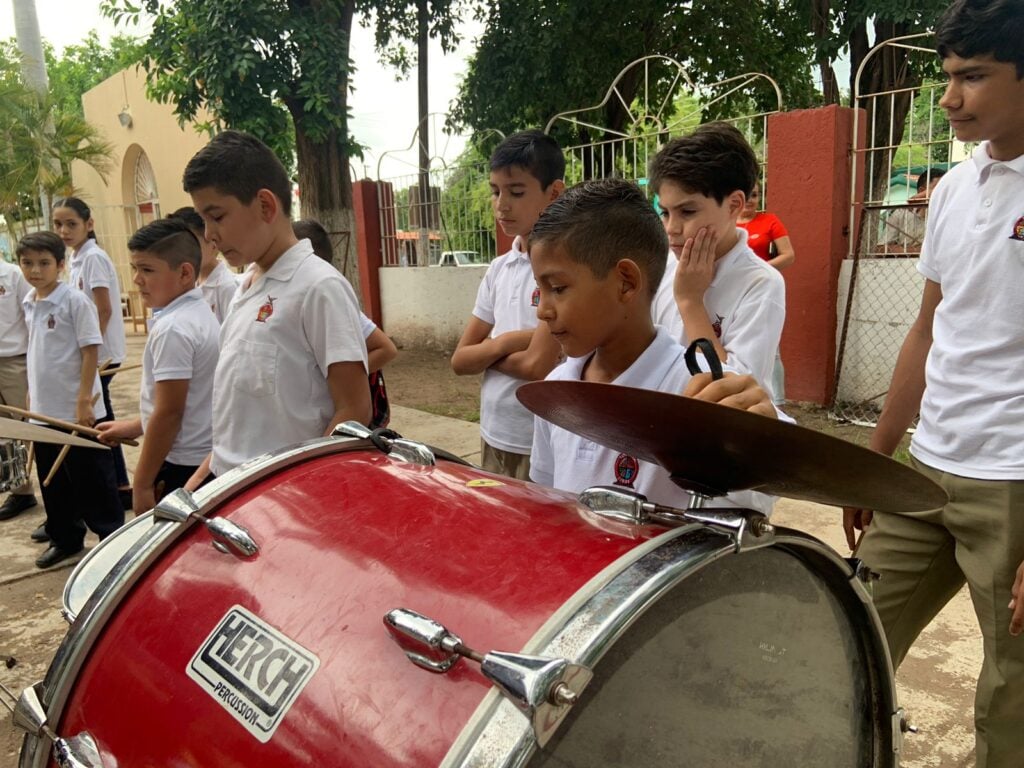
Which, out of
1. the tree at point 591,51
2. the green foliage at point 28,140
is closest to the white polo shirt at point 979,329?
the tree at point 591,51

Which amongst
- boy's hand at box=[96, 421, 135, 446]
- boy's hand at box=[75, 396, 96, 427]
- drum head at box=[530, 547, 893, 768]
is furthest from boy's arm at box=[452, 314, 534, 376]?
boy's hand at box=[75, 396, 96, 427]

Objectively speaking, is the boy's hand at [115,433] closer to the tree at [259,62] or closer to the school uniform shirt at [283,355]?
the school uniform shirt at [283,355]

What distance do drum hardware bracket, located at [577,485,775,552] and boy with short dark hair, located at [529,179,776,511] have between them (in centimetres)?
28

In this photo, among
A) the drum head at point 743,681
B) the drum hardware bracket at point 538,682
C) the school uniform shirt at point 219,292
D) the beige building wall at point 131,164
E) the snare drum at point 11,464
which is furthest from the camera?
the beige building wall at point 131,164

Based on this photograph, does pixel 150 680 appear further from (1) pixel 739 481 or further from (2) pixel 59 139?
(2) pixel 59 139

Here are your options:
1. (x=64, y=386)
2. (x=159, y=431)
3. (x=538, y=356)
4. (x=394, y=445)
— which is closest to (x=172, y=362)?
(x=159, y=431)

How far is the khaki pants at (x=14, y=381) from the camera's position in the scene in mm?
4551

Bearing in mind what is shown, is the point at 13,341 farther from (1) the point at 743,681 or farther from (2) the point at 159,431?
(1) the point at 743,681

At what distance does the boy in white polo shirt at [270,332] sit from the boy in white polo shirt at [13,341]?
3057 mm

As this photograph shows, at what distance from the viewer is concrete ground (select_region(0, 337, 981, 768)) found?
2162mm

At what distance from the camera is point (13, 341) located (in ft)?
14.9

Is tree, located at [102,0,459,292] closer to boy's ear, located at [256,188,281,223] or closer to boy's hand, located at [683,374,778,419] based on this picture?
boy's ear, located at [256,188,281,223]

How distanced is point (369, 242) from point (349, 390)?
25.6 feet

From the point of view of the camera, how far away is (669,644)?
109 cm
